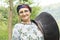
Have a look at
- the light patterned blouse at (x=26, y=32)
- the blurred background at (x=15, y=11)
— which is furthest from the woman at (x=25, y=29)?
the blurred background at (x=15, y=11)

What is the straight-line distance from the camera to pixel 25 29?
7.32 ft

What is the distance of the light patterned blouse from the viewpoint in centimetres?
220

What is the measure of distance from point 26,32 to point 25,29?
3cm

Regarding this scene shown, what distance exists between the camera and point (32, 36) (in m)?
2.23

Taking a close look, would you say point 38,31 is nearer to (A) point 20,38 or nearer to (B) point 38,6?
(A) point 20,38

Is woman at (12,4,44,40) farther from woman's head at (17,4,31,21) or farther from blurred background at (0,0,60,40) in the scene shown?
blurred background at (0,0,60,40)

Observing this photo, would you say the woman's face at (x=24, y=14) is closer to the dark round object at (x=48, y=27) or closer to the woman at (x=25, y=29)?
the woman at (x=25, y=29)

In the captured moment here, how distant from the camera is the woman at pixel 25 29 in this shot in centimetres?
220

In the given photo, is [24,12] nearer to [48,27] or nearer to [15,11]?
[48,27]

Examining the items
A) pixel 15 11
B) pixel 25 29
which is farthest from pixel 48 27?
pixel 15 11

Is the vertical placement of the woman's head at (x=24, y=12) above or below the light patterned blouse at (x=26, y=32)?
above

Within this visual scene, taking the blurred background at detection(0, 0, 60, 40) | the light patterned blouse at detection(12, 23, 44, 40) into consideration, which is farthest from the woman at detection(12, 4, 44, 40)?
the blurred background at detection(0, 0, 60, 40)

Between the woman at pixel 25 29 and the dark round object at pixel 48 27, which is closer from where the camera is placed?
the woman at pixel 25 29

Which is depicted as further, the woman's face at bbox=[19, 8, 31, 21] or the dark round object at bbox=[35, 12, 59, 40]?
the dark round object at bbox=[35, 12, 59, 40]
